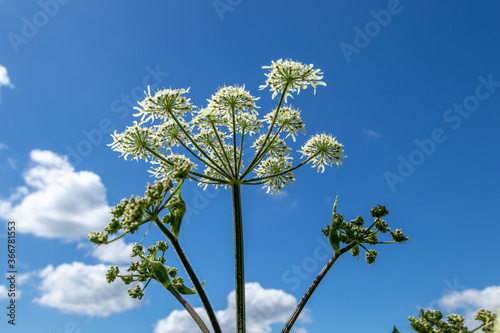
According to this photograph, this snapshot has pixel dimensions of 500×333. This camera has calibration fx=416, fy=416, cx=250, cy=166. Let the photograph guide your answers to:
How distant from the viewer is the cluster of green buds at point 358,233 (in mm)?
5227

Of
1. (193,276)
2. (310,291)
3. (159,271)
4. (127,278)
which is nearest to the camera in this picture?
(193,276)

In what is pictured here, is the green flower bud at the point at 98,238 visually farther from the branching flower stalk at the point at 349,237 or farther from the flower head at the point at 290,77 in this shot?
the flower head at the point at 290,77

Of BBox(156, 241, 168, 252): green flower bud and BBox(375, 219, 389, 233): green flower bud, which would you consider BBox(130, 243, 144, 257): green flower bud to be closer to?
BBox(156, 241, 168, 252): green flower bud

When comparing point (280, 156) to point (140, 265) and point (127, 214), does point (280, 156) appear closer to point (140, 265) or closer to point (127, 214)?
point (140, 265)

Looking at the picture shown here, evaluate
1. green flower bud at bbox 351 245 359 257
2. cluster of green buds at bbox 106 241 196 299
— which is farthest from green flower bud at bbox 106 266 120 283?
green flower bud at bbox 351 245 359 257

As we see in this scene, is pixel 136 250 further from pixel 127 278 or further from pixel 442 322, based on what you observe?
pixel 442 322

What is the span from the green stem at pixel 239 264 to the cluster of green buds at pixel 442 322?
230 cm

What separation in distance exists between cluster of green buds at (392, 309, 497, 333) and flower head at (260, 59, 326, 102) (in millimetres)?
4928

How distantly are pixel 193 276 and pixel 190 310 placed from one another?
1.12 meters

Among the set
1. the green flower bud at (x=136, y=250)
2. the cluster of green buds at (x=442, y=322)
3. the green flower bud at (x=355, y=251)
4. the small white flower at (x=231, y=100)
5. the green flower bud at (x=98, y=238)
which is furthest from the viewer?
the small white flower at (x=231, y=100)

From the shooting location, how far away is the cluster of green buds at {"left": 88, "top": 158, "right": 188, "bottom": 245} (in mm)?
3758

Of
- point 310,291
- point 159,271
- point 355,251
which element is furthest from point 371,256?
point 159,271

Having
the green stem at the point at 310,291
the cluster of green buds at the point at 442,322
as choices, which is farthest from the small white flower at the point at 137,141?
the cluster of green buds at the point at 442,322

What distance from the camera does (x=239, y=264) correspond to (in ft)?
17.8
